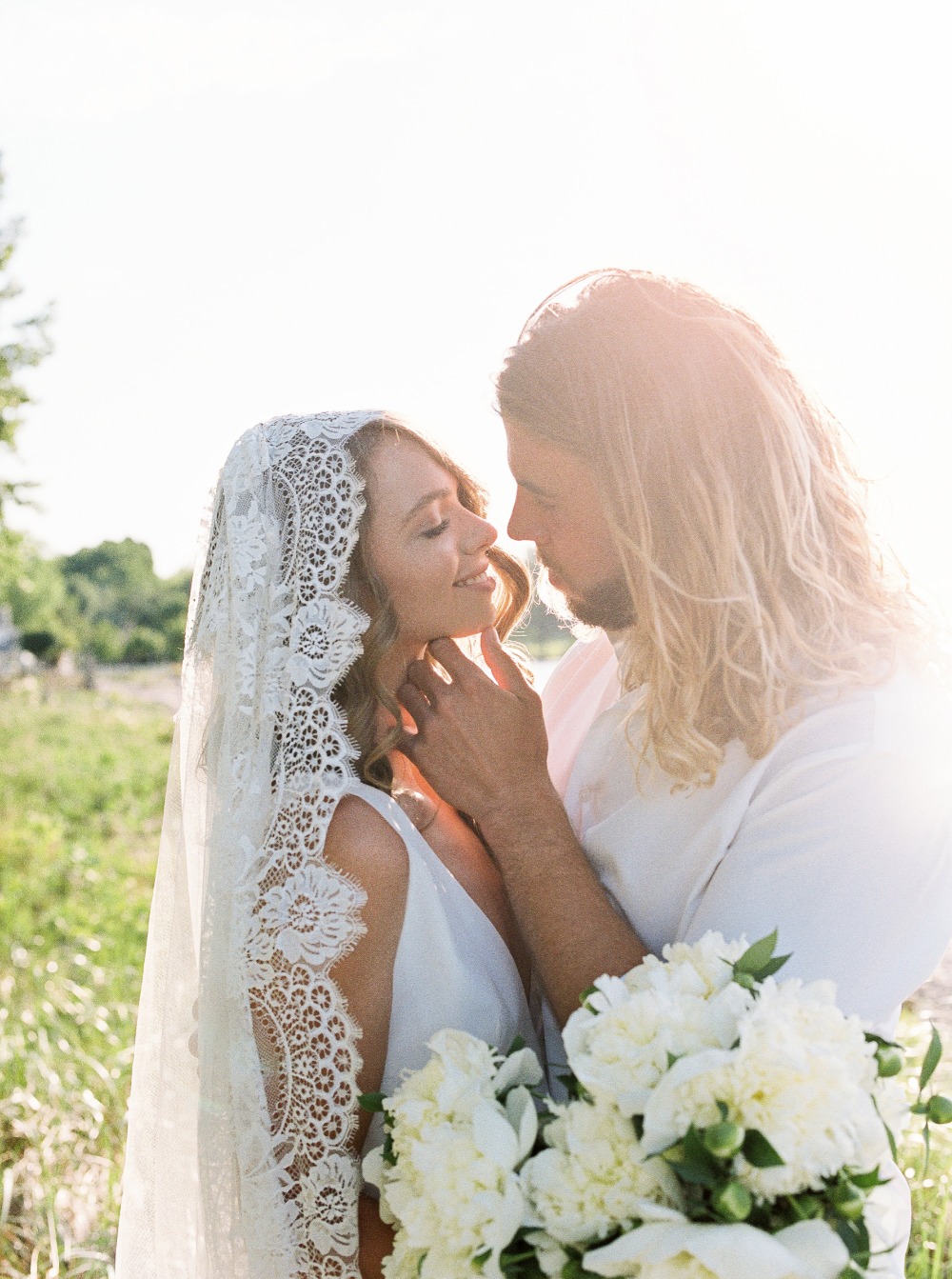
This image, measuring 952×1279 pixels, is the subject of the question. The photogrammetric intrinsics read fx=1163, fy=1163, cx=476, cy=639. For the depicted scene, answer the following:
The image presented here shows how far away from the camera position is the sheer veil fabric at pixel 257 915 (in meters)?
2.24

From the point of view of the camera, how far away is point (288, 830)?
233 cm

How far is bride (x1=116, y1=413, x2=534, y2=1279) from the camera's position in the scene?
2.26 meters

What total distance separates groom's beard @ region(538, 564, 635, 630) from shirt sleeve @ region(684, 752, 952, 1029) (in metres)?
0.64

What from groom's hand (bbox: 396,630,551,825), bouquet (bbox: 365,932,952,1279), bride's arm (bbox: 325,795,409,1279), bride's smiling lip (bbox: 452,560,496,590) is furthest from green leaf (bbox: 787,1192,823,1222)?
bride's smiling lip (bbox: 452,560,496,590)

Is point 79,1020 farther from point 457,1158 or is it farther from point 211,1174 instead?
point 457,1158

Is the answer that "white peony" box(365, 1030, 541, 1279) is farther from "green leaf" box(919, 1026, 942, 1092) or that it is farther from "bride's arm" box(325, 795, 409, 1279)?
"green leaf" box(919, 1026, 942, 1092)

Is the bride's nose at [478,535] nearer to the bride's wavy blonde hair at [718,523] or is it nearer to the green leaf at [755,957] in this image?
the bride's wavy blonde hair at [718,523]

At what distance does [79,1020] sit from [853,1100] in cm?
502

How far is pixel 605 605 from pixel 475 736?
1.60 ft

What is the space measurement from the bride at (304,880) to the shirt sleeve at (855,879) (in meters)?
0.63

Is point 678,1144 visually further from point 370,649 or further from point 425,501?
point 425,501

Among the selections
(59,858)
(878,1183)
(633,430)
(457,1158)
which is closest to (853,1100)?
(878,1183)

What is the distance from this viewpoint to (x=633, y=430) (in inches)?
102

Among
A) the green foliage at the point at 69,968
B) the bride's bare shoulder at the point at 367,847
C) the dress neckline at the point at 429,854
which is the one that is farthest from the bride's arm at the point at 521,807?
the green foliage at the point at 69,968
